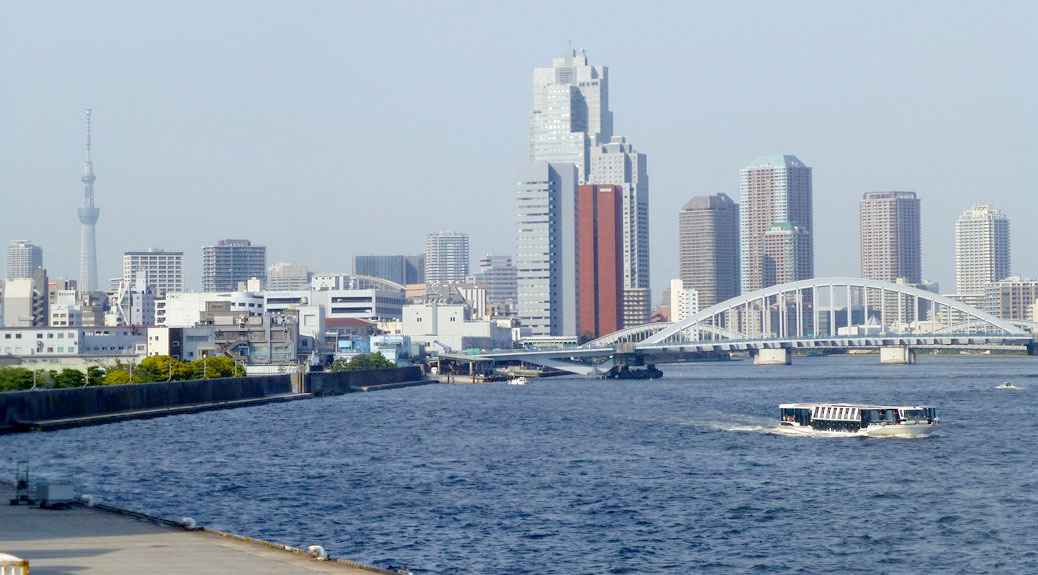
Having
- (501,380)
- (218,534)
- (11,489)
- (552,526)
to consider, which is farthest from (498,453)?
(501,380)

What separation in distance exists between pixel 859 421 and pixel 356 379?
9019 cm

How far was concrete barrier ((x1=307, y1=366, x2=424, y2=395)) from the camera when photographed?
14300 centimetres

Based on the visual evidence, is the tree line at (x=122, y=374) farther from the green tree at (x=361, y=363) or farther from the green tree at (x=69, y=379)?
the green tree at (x=361, y=363)

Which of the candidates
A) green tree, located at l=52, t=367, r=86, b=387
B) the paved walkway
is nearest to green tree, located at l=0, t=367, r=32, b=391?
green tree, located at l=52, t=367, r=86, b=387

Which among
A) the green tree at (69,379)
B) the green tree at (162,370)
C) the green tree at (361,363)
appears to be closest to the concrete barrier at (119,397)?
the green tree at (69,379)

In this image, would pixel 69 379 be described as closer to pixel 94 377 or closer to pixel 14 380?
pixel 94 377

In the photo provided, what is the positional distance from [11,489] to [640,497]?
22008 mm

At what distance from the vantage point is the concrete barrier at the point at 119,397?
275ft

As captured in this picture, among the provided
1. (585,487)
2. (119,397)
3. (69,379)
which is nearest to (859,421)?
(585,487)

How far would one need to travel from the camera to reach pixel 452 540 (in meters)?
40.1

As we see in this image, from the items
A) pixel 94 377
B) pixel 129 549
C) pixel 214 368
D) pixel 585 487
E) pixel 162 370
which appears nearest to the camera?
pixel 129 549

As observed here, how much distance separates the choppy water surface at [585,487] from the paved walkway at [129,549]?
6.21 meters

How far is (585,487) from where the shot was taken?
173 ft

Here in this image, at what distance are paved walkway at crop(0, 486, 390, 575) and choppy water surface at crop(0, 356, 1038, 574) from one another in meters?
6.21
